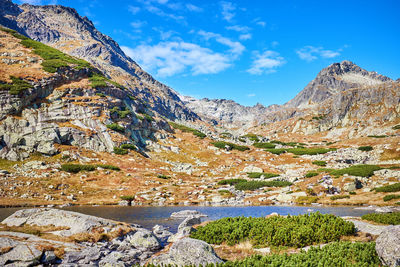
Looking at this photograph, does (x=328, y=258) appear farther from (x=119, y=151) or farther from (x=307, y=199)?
(x=119, y=151)

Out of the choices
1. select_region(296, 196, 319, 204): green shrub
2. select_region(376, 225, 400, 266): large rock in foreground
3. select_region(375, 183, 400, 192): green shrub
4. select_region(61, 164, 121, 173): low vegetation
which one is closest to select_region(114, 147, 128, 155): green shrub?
select_region(61, 164, 121, 173): low vegetation

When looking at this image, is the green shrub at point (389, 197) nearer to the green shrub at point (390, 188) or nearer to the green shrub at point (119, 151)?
the green shrub at point (390, 188)

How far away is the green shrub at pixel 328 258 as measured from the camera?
319 inches

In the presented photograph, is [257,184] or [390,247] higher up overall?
[390,247]

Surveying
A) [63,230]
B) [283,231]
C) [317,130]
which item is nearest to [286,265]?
[283,231]

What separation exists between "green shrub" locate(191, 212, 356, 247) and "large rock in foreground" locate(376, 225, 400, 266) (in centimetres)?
398

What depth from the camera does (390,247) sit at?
8.35 meters

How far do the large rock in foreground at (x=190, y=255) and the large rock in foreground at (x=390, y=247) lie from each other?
618 cm

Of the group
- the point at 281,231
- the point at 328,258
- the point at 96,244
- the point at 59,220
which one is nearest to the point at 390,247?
the point at 328,258

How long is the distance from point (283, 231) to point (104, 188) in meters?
36.8

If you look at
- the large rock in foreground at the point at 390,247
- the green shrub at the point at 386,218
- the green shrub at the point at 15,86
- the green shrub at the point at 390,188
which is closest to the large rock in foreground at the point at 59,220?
the large rock in foreground at the point at 390,247

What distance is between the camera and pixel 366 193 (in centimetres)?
3806

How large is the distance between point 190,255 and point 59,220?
12.0 m

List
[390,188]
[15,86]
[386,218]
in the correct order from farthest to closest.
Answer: [15,86]
[390,188]
[386,218]
